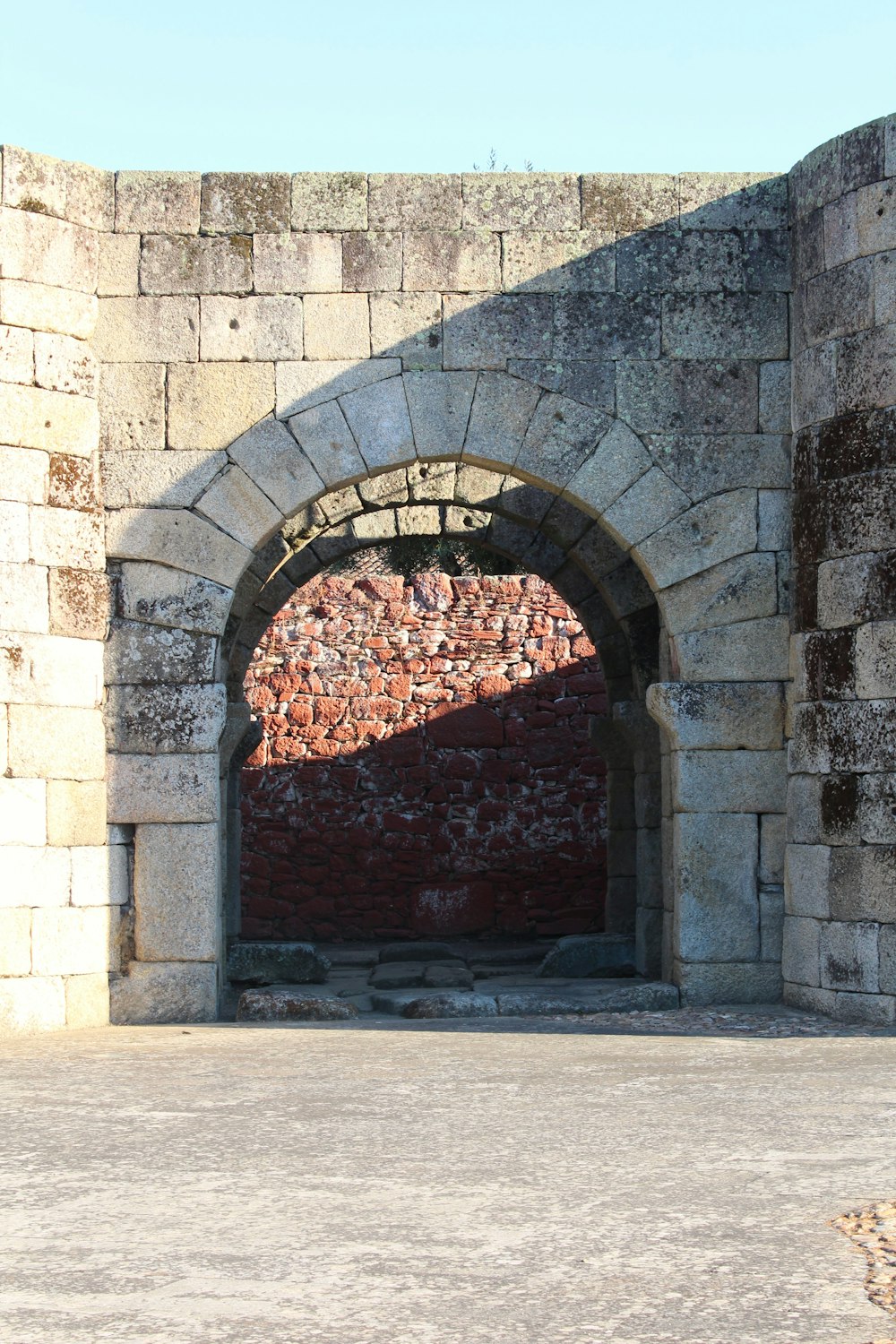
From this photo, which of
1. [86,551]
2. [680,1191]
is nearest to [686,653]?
[86,551]

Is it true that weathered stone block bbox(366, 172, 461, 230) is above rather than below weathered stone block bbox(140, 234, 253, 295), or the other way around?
above

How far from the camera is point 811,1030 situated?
6.56 meters

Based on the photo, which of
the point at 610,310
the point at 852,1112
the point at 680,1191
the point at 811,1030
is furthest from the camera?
the point at 610,310

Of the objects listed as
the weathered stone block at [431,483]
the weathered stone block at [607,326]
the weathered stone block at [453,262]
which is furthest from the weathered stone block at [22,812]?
the weathered stone block at [431,483]

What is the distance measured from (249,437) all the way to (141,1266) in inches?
189

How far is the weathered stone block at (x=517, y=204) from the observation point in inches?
297

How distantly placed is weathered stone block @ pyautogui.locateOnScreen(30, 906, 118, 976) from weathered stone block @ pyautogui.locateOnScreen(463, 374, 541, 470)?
2.74m

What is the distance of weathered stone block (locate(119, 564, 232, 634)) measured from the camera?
24.2 ft

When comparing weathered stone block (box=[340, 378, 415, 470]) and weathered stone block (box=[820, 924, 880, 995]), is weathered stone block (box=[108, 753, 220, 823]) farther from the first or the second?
weathered stone block (box=[820, 924, 880, 995])

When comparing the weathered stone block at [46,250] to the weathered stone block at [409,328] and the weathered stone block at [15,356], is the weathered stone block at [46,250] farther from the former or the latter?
the weathered stone block at [409,328]

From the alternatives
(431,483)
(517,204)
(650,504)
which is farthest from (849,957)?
(431,483)

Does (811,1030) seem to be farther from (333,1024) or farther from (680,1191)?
(680,1191)

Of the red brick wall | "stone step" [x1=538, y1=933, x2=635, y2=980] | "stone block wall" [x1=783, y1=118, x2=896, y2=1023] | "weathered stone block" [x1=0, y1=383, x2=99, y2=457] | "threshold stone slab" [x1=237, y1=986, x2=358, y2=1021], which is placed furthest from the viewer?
the red brick wall

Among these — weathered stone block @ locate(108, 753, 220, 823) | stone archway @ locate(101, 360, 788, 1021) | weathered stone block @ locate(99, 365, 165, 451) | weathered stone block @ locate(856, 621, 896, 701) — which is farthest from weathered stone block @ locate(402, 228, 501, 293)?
weathered stone block @ locate(108, 753, 220, 823)
